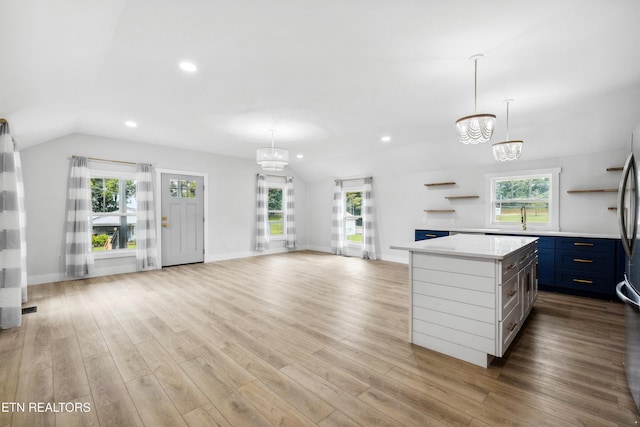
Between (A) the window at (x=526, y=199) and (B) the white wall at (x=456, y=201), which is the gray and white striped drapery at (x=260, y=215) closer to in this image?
(B) the white wall at (x=456, y=201)

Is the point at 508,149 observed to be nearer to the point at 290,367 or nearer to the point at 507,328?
the point at 507,328

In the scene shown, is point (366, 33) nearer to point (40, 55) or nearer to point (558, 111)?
point (40, 55)

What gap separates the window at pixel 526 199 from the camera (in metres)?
4.77

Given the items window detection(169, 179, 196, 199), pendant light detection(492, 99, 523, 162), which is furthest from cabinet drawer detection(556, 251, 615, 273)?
window detection(169, 179, 196, 199)

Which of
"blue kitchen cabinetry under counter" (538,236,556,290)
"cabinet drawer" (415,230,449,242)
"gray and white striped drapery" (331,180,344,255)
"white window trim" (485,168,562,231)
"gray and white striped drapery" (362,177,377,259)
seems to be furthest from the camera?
"gray and white striped drapery" (331,180,344,255)

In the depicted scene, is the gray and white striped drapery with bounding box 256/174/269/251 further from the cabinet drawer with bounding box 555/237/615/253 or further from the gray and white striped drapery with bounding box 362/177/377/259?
the cabinet drawer with bounding box 555/237/615/253

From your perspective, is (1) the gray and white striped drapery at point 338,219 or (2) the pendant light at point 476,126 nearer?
(2) the pendant light at point 476,126

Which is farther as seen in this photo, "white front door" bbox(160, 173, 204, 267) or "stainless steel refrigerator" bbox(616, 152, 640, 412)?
"white front door" bbox(160, 173, 204, 267)

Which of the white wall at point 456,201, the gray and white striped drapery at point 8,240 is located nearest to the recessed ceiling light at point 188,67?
the gray and white striped drapery at point 8,240

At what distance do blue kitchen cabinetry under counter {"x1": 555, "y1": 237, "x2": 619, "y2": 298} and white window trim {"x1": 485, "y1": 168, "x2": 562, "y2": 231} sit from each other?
2.57 feet

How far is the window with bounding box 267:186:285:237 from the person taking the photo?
26.1 feet

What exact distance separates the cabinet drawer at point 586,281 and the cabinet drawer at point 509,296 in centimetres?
238

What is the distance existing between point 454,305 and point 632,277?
1.11 metres

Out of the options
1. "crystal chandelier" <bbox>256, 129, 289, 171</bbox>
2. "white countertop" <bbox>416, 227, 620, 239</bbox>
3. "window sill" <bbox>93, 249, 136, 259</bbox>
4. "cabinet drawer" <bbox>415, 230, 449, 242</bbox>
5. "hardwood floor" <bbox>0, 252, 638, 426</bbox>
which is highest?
"crystal chandelier" <bbox>256, 129, 289, 171</bbox>
